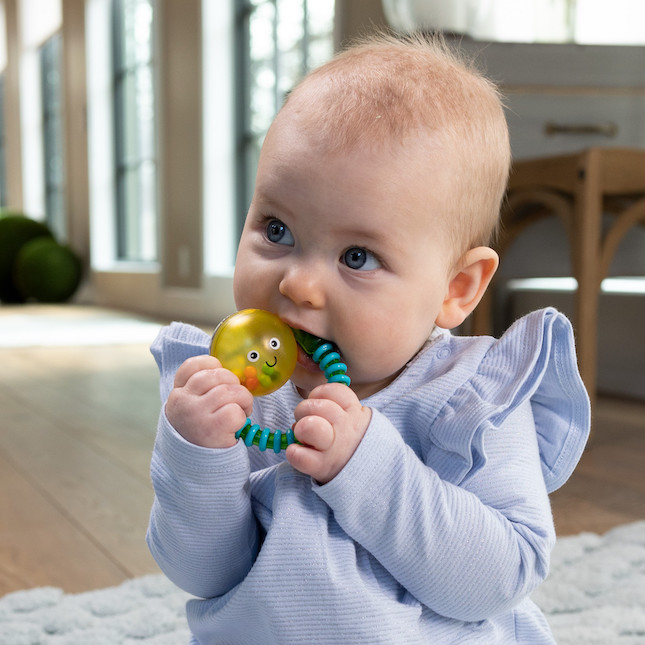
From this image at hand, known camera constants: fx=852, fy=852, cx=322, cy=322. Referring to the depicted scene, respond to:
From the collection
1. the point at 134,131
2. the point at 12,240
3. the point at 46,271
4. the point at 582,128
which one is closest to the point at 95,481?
the point at 582,128

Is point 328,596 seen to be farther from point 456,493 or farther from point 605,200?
point 605,200

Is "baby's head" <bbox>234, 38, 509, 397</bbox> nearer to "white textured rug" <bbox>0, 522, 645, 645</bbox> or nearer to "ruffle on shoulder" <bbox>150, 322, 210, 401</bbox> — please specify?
"ruffle on shoulder" <bbox>150, 322, 210, 401</bbox>

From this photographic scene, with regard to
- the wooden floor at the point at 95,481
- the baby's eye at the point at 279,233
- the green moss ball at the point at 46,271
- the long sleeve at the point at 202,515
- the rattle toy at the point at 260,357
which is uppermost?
the baby's eye at the point at 279,233

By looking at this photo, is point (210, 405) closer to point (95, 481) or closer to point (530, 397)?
point (530, 397)

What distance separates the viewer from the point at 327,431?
561mm

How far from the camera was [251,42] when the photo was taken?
4309 mm

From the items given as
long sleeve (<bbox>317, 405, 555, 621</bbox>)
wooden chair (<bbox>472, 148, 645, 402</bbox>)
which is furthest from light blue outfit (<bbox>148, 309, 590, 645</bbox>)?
wooden chair (<bbox>472, 148, 645, 402</bbox>)

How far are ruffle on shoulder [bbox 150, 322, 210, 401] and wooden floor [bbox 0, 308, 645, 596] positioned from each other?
1.43 feet

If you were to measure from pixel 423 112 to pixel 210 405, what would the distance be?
0.84 feet

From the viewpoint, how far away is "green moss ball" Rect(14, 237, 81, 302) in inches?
229

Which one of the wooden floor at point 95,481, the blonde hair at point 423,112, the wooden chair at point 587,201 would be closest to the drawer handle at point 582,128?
the wooden chair at point 587,201

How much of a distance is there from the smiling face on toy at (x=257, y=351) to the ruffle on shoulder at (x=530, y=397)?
5.1 inches

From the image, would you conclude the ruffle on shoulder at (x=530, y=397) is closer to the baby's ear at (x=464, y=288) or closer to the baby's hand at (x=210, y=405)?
the baby's ear at (x=464, y=288)

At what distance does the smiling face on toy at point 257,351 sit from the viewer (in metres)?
0.58
